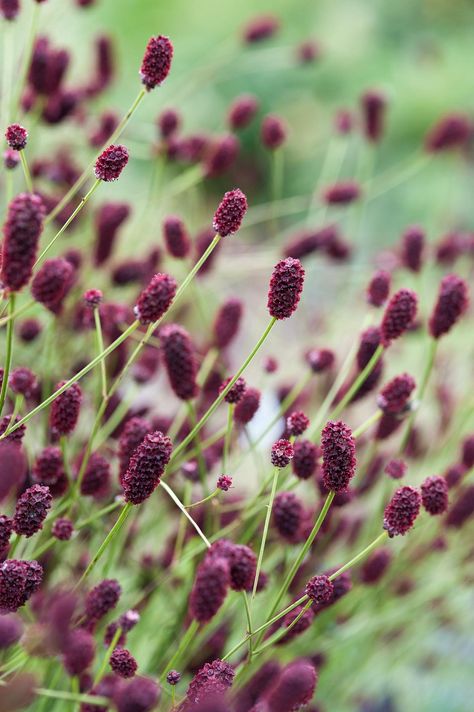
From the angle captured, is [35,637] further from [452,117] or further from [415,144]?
[415,144]

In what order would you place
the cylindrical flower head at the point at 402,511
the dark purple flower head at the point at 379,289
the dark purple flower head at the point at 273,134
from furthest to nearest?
the dark purple flower head at the point at 273,134 → the dark purple flower head at the point at 379,289 → the cylindrical flower head at the point at 402,511

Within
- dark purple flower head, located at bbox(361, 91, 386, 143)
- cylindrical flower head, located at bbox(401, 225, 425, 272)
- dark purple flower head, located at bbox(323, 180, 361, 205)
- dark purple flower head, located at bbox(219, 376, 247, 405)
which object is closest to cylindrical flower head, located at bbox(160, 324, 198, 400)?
dark purple flower head, located at bbox(219, 376, 247, 405)

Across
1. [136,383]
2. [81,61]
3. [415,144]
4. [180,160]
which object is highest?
[415,144]

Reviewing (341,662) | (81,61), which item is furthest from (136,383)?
(81,61)

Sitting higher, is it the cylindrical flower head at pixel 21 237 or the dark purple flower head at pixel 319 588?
the cylindrical flower head at pixel 21 237

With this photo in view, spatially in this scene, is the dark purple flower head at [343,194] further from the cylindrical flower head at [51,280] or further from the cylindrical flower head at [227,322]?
the cylindrical flower head at [51,280]

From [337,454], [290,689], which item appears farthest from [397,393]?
[290,689]

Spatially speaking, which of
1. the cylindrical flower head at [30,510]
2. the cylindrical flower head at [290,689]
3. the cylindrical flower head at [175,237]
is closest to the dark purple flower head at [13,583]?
the cylindrical flower head at [30,510]
